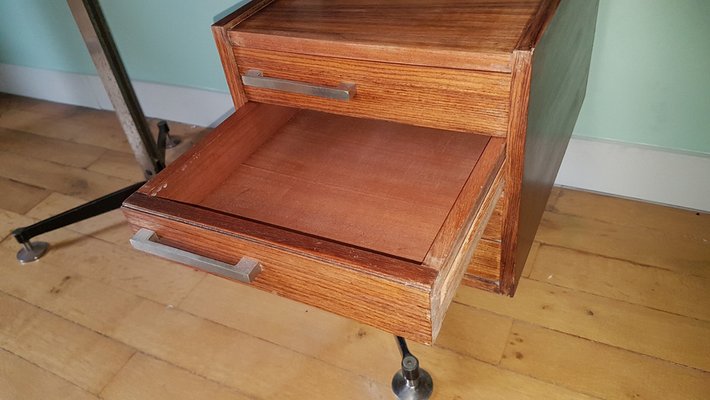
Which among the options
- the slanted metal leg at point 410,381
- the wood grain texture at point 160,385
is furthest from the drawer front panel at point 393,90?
the wood grain texture at point 160,385

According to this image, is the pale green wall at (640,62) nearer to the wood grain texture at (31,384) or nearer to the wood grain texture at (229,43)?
the wood grain texture at (229,43)

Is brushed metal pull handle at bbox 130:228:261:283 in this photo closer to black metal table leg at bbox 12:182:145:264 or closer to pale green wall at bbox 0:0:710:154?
black metal table leg at bbox 12:182:145:264

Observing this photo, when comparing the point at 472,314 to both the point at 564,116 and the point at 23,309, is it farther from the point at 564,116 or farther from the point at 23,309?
the point at 23,309

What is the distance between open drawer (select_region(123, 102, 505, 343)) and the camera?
574mm

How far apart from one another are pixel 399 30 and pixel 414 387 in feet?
1.75

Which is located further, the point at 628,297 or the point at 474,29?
the point at 628,297

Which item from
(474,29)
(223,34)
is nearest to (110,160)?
(223,34)

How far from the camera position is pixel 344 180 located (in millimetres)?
840

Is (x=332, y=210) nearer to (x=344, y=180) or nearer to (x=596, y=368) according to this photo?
(x=344, y=180)

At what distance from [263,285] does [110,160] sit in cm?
111

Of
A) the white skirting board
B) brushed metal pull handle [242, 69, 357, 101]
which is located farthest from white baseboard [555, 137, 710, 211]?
brushed metal pull handle [242, 69, 357, 101]

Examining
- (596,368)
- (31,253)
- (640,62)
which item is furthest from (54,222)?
(640,62)

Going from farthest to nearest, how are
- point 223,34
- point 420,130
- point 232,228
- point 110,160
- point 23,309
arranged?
1. point 110,160
2. point 23,309
3. point 420,130
4. point 223,34
5. point 232,228

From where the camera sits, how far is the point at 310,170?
866mm
